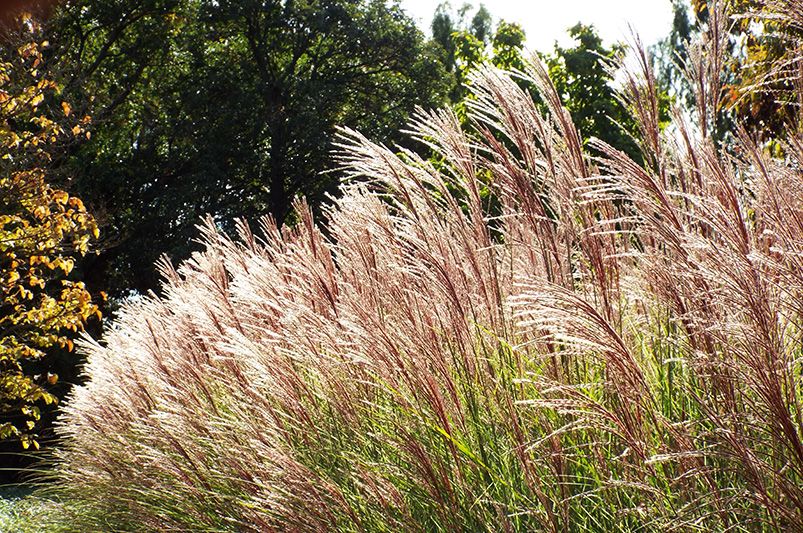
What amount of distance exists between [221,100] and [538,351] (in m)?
20.3

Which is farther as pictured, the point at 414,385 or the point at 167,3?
the point at 167,3

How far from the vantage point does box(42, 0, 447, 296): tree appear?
20062 millimetres

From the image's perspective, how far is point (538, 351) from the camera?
8.56ft

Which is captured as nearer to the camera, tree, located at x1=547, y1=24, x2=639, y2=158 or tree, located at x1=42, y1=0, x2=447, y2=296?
tree, located at x1=547, y1=24, x2=639, y2=158

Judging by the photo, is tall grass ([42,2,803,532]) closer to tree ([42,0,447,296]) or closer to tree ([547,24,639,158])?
tree ([547,24,639,158])

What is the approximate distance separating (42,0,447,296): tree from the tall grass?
16911 millimetres

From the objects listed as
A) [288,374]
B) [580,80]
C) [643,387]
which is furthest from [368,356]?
[580,80]

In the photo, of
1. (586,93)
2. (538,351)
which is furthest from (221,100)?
(538,351)

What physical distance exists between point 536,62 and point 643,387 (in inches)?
39.4

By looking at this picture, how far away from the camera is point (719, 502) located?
180 cm

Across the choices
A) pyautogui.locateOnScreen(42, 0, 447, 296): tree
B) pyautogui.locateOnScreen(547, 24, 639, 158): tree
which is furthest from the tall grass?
pyautogui.locateOnScreen(42, 0, 447, 296): tree

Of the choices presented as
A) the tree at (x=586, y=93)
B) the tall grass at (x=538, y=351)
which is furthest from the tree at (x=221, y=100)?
the tall grass at (x=538, y=351)

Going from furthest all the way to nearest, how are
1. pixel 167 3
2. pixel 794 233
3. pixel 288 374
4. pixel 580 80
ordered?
pixel 167 3, pixel 580 80, pixel 288 374, pixel 794 233

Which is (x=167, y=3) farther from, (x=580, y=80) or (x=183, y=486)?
(x=183, y=486)
